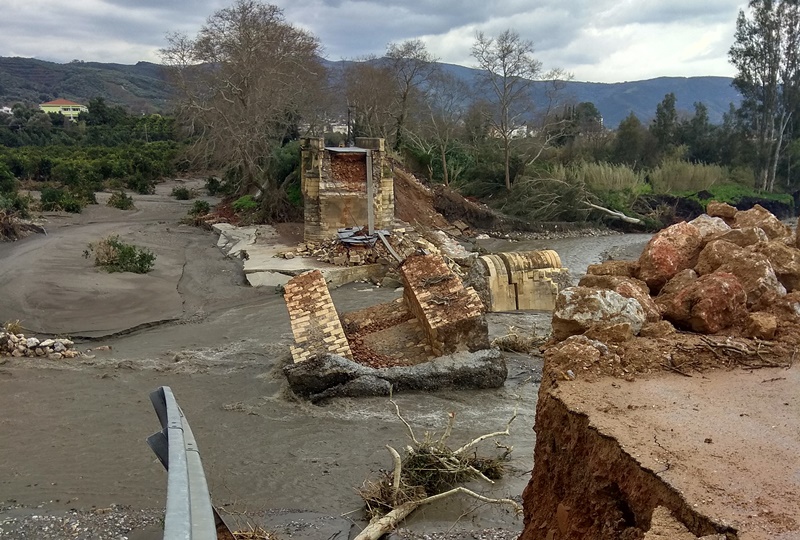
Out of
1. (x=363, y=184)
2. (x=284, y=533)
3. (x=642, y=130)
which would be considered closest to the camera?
(x=284, y=533)

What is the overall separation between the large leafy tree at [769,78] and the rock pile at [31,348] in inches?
1441

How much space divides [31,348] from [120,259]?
6.45 m

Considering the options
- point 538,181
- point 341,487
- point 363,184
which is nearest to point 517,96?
point 538,181

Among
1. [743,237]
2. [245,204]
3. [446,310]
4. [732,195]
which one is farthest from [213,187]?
[743,237]

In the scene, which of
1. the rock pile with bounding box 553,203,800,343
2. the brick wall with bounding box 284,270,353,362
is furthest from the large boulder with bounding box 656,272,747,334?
the brick wall with bounding box 284,270,353,362

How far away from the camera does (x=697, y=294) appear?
4.32 meters

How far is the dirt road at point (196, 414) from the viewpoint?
246 inches

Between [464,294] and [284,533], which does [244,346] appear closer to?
[464,294]

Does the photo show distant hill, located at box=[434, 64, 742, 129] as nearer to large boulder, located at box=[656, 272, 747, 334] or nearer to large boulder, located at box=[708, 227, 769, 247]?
large boulder, located at box=[708, 227, 769, 247]

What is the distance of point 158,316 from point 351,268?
17.4 ft

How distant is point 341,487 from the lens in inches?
252

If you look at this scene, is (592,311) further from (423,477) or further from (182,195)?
(182,195)

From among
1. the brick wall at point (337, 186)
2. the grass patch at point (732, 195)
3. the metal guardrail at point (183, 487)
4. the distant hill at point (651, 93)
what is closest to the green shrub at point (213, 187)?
the brick wall at point (337, 186)

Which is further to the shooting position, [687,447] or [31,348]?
[31,348]
